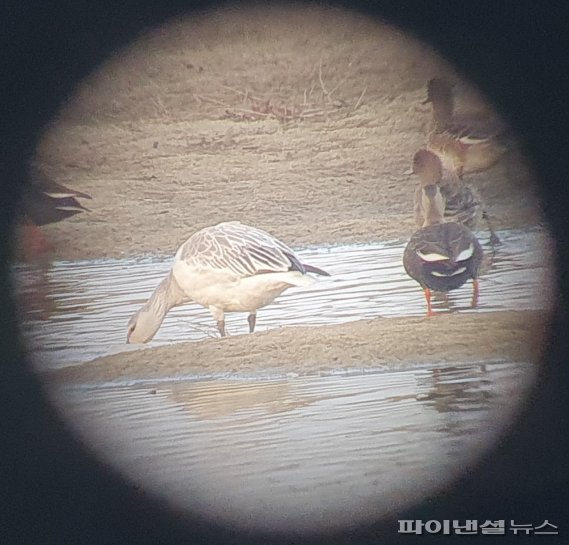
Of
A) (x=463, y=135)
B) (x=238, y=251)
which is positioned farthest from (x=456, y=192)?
(x=238, y=251)

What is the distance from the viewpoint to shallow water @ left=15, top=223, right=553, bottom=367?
121 inches

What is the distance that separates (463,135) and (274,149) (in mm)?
660

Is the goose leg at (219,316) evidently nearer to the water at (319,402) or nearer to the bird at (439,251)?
the water at (319,402)

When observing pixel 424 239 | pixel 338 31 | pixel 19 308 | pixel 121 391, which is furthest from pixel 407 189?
pixel 19 308

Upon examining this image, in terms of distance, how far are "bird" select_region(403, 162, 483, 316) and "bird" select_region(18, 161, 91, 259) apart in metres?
1.17

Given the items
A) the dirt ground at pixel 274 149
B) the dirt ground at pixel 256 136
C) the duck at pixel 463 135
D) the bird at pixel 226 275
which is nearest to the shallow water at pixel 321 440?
the dirt ground at pixel 274 149

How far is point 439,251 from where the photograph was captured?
121 inches

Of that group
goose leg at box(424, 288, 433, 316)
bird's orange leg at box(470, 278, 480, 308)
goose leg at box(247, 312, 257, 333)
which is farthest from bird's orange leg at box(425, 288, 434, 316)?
goose leg at box(247, 312, 257, 333)

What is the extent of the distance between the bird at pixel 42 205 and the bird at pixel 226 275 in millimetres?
405

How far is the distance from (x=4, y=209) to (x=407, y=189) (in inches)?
56.1

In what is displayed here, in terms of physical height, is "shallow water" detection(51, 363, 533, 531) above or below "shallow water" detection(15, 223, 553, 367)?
below

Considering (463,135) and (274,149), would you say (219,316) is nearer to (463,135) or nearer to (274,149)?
(274,149)

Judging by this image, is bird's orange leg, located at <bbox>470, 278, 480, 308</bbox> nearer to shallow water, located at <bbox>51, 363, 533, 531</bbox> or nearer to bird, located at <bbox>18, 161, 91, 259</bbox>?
→ shallow water, located at <bbox>51, 363, 533, 531</bbox>

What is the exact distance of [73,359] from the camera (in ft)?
10.2
